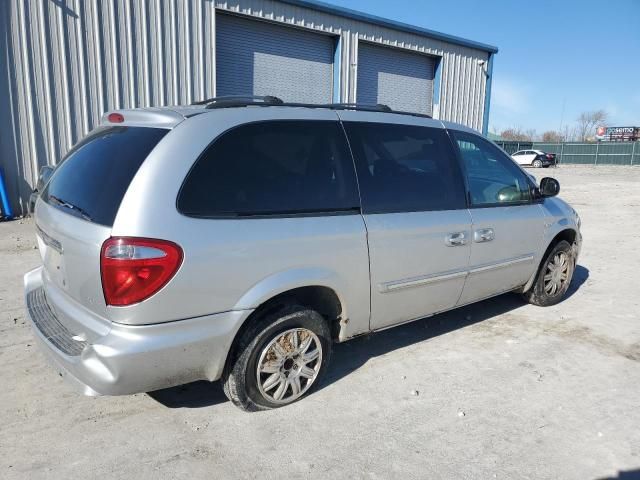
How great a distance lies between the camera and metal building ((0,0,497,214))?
9023 millimetres

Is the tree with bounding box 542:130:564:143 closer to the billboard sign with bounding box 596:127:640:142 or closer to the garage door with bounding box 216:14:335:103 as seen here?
the billboard sign with bounding box 596:127:640:142

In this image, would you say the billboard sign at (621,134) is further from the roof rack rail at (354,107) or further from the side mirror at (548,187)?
the roof rack rail at (354,107)

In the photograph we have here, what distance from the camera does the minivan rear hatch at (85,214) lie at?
2.44 meters

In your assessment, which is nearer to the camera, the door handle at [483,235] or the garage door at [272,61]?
the door handle at [483,235]

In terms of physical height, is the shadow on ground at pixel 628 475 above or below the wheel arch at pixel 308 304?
below

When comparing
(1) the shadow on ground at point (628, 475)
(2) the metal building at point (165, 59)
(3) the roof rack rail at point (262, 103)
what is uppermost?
(2) the metal building at point (165, 59)

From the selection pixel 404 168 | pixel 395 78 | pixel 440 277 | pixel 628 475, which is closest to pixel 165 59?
pixel 395 78

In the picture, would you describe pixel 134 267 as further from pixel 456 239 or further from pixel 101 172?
pixel 456 239

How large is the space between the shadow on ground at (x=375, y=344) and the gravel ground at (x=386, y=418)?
0.02m

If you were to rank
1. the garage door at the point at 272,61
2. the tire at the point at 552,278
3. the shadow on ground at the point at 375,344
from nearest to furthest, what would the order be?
the shadow on ground at the point at 375,344
the tire at the point at 552,278
the garage door at the point at 272,61

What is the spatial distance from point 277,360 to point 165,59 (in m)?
9.29

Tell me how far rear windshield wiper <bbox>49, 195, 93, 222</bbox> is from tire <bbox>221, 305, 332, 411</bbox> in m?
1.06

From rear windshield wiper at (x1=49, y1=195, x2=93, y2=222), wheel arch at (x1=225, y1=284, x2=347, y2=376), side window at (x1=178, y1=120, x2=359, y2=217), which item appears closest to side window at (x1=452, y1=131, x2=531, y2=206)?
side window at (x1=178, y1=120, x2=359, y2=217)

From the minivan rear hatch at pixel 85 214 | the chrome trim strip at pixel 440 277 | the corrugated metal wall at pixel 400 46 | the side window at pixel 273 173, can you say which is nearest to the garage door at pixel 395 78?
the corrugated metal wall at pixel 400 46
